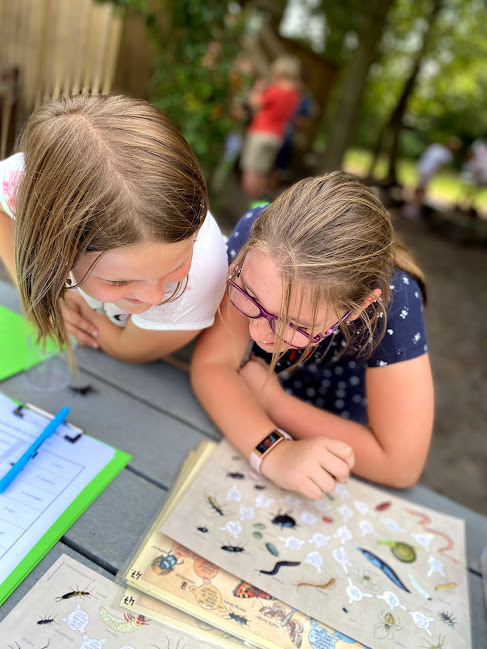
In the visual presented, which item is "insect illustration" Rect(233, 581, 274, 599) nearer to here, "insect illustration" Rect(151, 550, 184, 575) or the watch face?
"insect illustration" Rect(151, 550, 184, 575)

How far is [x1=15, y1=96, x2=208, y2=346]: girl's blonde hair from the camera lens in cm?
72

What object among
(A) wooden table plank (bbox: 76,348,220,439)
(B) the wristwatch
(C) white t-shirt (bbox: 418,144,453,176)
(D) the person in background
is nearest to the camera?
(B) the wristwatch

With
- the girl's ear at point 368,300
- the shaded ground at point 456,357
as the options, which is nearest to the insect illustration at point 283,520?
the girl's ear at point 368,300

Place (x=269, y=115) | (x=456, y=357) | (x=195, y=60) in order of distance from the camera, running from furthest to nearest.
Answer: (x=269, y=115), (x=456, y=357), (x=195, y=60)

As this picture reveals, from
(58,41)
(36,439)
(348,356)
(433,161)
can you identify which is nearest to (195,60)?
(58,41)

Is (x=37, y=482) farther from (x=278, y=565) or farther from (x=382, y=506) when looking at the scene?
(x=382, y=506)

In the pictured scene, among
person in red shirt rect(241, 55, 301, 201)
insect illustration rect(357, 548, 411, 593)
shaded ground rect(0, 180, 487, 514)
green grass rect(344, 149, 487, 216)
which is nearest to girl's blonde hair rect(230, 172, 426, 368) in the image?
insect illustration rect(357, 548, 411, 593)

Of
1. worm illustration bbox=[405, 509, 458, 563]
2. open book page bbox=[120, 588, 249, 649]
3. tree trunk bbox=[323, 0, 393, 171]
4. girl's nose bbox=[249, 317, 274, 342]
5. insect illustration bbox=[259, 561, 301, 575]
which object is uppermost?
tree trunk bbox=[323, 0, 393, 171]

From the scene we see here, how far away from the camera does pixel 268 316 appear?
833 millimetres

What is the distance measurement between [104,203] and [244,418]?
483 mm

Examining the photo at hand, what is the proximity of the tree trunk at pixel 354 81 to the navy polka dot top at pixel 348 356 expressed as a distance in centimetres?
471

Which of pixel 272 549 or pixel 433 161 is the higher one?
pixel 433 161

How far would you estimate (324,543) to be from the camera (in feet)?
2.83

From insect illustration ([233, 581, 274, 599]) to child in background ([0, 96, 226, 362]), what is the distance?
440mm
